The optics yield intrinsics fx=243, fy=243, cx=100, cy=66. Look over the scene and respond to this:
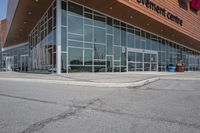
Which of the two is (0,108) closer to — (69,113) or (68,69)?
(69,113)

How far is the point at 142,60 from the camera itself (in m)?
32.6

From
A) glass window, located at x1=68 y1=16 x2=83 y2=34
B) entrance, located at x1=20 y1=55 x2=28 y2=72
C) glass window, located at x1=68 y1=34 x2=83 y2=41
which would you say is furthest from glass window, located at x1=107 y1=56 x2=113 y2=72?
entrance, located at x1=20 y1=55 x2=28 y2=72

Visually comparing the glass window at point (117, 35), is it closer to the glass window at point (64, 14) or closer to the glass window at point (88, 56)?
the glass window at point (88, 56)

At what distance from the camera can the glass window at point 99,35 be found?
985 inches

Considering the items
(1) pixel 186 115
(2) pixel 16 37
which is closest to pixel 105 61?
(1) pixel 186 115

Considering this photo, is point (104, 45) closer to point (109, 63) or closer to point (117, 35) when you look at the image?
point (109, 63)

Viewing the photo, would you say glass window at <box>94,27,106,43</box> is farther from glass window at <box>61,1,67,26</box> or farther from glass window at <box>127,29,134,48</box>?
glass window at <box>127,29,134,48</box>

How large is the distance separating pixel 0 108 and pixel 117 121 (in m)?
3.68

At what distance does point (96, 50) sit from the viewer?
24812 millimetres

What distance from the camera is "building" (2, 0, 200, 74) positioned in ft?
72.7

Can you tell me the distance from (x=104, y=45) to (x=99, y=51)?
1.18m

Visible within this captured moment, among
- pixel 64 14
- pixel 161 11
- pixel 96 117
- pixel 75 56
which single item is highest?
pixel 161 11

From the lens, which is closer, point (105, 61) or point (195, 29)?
point (105, 61)

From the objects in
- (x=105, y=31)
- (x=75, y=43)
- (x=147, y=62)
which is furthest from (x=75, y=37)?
(x=147, y=62)
